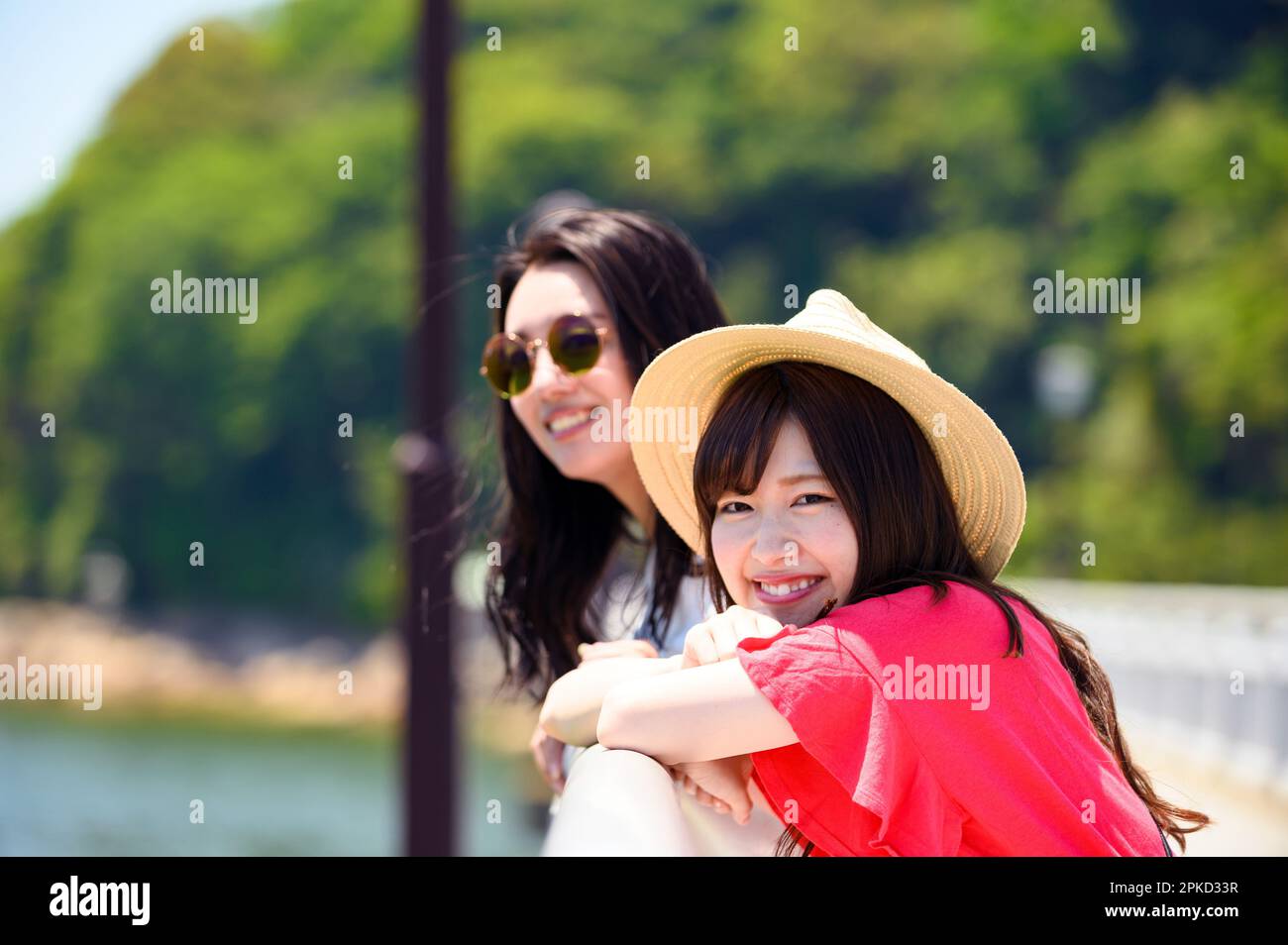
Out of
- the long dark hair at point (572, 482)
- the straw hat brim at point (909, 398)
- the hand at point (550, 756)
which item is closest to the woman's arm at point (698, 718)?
the straw hat brim at point (909, 398)

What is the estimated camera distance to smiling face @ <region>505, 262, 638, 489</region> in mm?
2637

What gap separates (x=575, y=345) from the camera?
257 centimetres

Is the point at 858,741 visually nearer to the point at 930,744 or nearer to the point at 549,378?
the point at 930,744

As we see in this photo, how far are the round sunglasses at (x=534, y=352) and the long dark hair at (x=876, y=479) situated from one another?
0.57 metres

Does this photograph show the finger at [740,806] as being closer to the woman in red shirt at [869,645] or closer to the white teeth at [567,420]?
the woman in red shirt at [869,645]

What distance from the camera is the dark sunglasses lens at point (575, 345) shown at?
2.57m

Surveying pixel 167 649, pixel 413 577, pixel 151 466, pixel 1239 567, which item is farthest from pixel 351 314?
pixel 413 577

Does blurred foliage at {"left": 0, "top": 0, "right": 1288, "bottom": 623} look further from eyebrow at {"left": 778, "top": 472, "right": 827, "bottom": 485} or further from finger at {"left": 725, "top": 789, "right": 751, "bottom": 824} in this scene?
finger at {"left": 725, "top": 789, "right": 751, "bottom": 824}

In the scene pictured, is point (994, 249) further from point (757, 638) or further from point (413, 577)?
point (757, 638)

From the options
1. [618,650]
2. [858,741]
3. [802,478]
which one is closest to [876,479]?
[802,478]

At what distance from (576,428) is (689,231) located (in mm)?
34999

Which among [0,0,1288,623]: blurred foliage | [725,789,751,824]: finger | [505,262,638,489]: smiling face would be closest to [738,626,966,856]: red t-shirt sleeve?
[725,789,751,824]: finger

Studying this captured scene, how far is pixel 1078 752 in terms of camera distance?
1.78 meters
